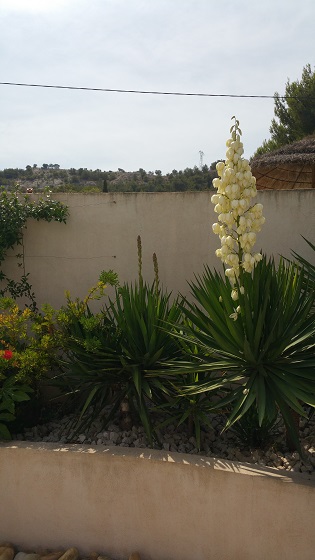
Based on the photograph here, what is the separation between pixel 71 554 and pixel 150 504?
0.68 metres

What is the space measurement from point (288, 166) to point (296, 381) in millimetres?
6502

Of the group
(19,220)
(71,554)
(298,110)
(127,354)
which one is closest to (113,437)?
(127,354)

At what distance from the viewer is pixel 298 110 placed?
15750 millimetres

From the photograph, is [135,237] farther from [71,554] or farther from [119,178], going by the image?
[119,178]

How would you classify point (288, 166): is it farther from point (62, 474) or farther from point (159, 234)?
point (62, 474)

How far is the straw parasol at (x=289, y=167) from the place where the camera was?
30.5 feet

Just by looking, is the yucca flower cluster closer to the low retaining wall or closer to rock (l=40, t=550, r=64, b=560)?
the low retaining wall

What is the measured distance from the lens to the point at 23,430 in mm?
5074

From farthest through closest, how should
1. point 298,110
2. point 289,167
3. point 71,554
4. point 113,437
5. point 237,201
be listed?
1. point 298,110
2. point 289,167
3. point 113,437
4. point 71,554
5. point 237,201

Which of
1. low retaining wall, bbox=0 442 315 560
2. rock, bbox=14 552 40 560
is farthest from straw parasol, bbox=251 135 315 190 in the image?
rock, bbox=14 552 40 560

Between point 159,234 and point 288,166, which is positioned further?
point 288,166

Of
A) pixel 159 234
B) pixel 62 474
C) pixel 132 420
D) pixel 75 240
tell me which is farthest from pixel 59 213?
pixel 62 474

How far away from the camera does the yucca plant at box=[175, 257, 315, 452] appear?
3.78m

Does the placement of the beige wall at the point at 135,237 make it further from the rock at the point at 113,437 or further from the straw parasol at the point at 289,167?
the straw parasol at the point at 289,167
